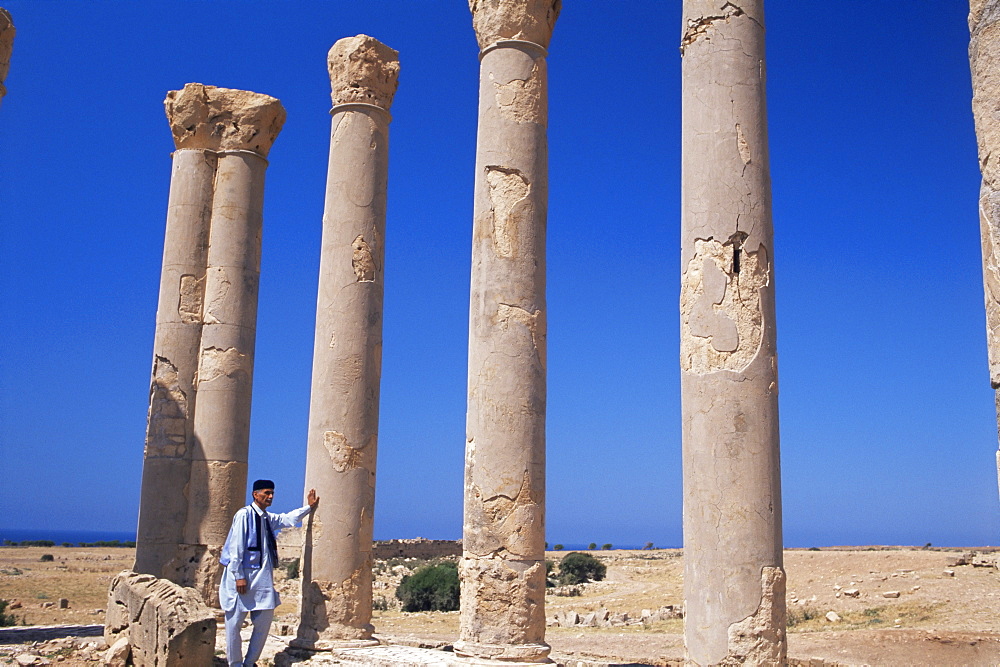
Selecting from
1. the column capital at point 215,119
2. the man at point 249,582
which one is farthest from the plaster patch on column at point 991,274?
the column capital at point 215,119

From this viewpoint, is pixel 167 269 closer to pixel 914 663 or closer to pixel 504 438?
pixel 504 438

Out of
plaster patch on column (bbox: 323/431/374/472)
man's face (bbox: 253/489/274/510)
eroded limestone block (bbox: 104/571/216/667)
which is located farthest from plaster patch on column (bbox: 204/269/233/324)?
man's face (bbox: 253/489/274/510)

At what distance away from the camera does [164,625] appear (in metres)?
12.8

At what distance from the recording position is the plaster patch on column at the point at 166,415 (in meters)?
18.4

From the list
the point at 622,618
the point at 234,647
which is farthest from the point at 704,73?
the point at 622,618

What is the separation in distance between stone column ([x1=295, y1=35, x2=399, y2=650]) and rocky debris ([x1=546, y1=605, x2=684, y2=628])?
1011 centimetres

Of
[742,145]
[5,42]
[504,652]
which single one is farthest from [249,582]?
[5,42]

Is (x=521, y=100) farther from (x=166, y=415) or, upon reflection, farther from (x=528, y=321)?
(x=166, y=415)

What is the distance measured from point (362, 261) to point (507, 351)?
4182 millimetres

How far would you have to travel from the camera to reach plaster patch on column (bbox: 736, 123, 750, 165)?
→ 1034cm

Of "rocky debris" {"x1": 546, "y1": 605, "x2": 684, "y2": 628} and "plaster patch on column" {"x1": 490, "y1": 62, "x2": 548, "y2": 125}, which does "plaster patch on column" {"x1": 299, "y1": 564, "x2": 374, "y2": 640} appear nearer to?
"plaster patch on column" {"x1": 490, "y1": 62, "x2": 548, "y2": 125}

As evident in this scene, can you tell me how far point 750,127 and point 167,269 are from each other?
42.1 feet

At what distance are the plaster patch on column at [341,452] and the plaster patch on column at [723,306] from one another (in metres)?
6.92

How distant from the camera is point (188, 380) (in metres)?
18.7
